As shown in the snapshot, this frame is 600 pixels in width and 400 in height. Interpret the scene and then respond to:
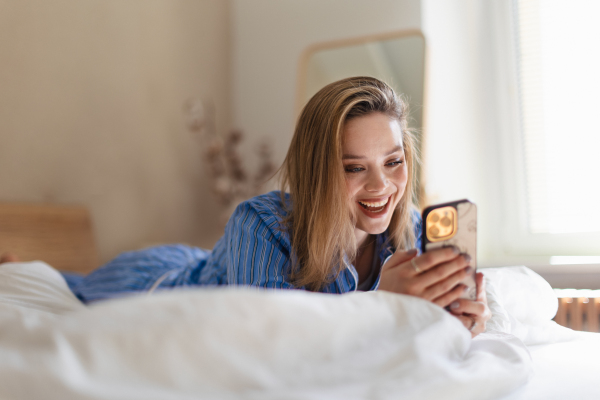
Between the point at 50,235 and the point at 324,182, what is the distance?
3.36 feet

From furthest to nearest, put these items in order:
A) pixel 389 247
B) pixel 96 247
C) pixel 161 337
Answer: pixel 96 247 < pixel 389 247 < pixel 161 337

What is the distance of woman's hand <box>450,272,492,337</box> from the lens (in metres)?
0.67

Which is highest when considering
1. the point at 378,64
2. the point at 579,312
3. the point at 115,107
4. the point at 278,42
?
the point at 278,42

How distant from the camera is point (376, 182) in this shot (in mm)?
868

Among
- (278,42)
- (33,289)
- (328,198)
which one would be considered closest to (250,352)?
(328,198)

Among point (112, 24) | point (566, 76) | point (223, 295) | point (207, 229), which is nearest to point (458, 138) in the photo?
point (566, 76)

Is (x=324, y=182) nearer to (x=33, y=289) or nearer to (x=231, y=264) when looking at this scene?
(x=231, y=264)

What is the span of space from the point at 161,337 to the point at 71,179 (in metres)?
1.47

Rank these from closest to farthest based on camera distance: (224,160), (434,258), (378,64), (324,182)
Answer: (434,258), (324,182), (378,64), (224,160)

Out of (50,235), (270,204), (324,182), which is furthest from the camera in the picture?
(50,235)

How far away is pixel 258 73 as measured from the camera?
97.1 inches

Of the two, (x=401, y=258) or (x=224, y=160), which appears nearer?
(x=401, y=258)

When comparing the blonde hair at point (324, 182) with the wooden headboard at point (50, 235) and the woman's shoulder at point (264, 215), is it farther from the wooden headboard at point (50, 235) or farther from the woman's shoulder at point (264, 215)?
the wooden headboard at point (50, 235)

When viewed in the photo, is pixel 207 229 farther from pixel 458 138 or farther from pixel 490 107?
pixel 490 107
